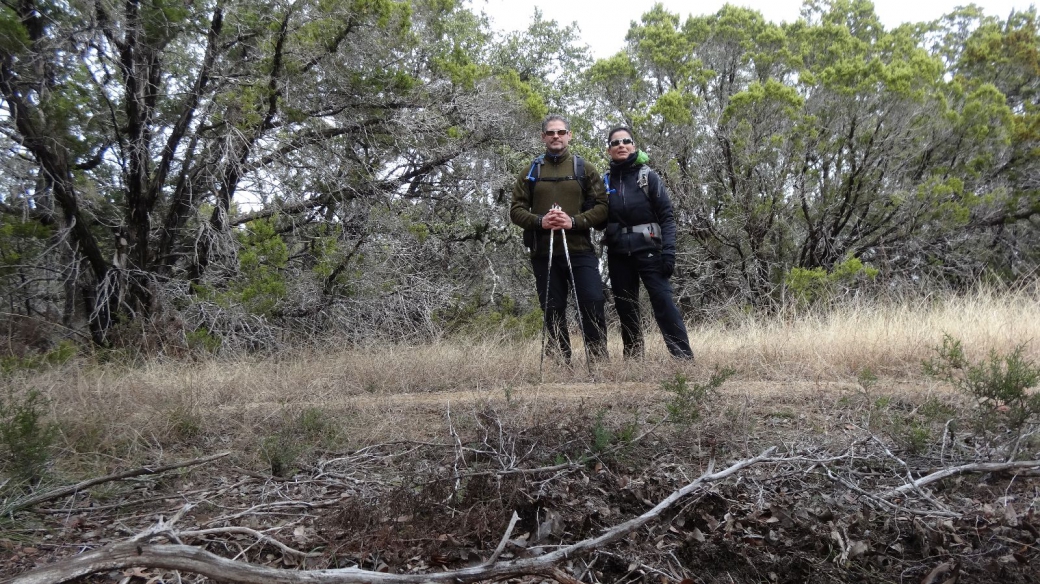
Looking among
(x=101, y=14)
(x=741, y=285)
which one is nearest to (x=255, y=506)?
(x=101, y=14)

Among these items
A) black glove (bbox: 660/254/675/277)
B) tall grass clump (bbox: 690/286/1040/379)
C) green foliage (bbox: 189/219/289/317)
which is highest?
green foliage (bbox: 189/219/289/317)

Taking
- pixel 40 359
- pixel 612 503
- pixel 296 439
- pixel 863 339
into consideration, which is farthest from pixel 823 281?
pixel 40 359

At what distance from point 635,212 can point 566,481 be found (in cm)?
327

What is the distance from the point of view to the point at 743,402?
3.25 metres

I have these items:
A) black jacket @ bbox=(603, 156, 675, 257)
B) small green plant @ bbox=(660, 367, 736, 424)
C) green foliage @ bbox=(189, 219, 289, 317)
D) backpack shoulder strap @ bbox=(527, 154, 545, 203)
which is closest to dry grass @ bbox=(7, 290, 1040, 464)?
small green plant @ bbox=(660, 367, 736, 424)

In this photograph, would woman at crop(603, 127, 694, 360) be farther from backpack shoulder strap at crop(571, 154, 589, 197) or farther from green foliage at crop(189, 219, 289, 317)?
green foliage at crop(189, 219, 289, 317)

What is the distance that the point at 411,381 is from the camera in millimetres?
4691

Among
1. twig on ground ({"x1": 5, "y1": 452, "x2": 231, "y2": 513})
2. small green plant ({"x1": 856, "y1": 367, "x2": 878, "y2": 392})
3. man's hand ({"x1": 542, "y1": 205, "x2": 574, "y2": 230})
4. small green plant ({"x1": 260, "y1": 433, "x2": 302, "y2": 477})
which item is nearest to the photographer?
twig on ground ({"x1": 5, "y1": 452, "x2": 231, "y2": 513})

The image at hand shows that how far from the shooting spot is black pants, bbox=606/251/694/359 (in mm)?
5102

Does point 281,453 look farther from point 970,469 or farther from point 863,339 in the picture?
point 863,339

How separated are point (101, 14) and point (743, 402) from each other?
740 centimetres

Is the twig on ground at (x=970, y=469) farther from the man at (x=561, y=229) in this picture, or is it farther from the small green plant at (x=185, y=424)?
the small green plant at (x=185, y=424)

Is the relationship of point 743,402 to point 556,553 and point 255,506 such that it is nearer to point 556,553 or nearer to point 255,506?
point 556,553

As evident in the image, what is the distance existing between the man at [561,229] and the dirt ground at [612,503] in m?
2.17
